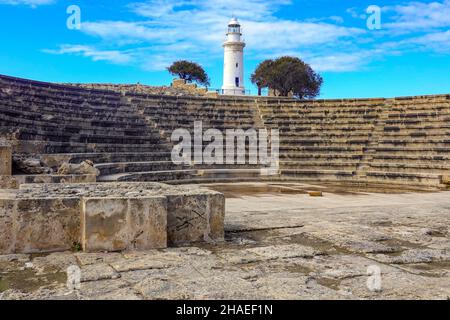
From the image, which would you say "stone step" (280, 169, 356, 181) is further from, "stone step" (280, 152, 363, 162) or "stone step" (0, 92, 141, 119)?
"stone step" (0, 92, 141, 119)

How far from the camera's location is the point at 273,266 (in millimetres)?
3939

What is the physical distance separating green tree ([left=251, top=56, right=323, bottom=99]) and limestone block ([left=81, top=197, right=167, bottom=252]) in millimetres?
41766

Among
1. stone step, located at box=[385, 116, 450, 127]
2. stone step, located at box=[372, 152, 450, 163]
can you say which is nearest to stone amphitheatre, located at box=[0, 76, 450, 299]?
stone step, located at box=[372, 152, 450, 163]

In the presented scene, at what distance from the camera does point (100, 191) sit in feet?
16.5

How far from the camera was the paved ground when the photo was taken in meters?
3.20

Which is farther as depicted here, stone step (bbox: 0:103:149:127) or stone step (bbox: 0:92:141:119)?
stone step (bbox: 0:92:141:119)

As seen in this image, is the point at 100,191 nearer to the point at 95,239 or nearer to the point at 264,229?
the point at 95,239

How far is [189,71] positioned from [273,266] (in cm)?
4661

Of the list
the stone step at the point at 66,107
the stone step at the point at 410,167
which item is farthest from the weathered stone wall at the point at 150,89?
the stone step at the point at 410,167

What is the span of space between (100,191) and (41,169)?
13.6 ft

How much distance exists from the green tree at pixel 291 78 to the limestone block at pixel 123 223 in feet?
137

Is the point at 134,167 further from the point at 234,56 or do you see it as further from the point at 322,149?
the point at 234,56
